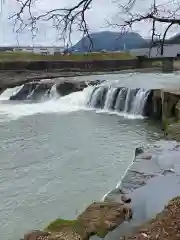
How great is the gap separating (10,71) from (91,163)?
21055mm

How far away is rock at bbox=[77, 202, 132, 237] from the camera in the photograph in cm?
472

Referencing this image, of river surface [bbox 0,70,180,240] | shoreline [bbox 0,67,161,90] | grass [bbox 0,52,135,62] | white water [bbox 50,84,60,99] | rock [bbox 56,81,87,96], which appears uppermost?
grass [bbox 0,52,135,62]

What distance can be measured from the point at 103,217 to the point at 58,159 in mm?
4992

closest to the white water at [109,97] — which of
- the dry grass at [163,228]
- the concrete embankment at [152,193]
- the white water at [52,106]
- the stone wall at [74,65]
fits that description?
the white water at [52,106]

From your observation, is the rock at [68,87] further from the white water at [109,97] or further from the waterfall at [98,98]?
the white water at [109,97]

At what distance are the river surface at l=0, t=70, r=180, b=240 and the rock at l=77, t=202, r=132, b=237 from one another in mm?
1336

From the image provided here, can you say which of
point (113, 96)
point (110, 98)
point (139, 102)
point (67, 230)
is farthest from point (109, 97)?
point (67, 230)

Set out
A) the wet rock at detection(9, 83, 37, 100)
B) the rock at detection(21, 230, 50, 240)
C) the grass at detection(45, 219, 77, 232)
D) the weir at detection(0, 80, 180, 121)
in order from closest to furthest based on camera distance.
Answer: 1. the rock at detection(21, 230, 50, 240)
2. the grass at detection(45, 219, 77, 232)
3. the weir at detection(0, 80, 180, 121)
4. the wet rock at detection(9, 83, 37, 100)

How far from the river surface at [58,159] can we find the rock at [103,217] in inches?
52.6

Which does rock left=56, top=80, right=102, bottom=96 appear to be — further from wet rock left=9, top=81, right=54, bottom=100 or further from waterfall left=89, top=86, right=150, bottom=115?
waterfall left=89, top=86, right=150, bottom=115

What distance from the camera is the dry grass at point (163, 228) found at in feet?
13.0

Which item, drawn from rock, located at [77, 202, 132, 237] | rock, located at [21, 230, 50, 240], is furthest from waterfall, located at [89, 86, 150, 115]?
rock, located at [21, 230, 50, 240]

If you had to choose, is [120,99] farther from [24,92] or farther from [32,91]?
[24,92]

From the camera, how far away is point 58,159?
389 inches
